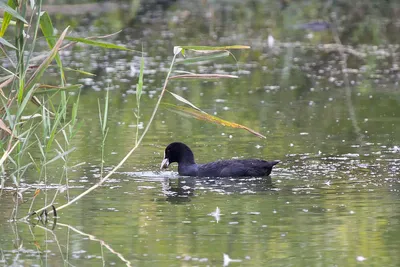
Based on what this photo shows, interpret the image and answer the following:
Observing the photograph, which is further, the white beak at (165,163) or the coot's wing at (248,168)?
the white beak at (165,163)

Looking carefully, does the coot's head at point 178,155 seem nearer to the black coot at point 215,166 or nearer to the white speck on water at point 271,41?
the black coot at point 215,166

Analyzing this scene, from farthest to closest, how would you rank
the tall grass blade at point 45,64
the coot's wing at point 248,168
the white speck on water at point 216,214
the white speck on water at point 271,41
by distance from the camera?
1. the white speck on water at point 271,41
2. the coot's wing at point 248,168
3. the white speck on water at point 216,214
4. the tall grass blade at point 45,64

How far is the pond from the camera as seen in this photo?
7.59 m

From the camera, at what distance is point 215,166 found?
1088cm

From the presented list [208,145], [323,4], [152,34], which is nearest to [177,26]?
[152,34]

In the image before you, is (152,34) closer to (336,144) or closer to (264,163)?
(336,144)

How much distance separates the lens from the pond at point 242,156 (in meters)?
7.59

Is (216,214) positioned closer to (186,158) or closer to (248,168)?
(248,168)

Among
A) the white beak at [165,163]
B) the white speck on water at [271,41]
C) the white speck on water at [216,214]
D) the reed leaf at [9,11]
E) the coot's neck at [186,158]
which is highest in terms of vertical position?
the reed leaf at [9,11]

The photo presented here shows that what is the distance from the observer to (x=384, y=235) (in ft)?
25.9

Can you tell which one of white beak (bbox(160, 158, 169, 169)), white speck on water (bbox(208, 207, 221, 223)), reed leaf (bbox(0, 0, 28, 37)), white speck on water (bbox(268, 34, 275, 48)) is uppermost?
reed leaf (bbox(0, 0, 28, 37))

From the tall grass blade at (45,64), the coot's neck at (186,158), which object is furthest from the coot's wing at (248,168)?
the tall grass blade at (45,64)

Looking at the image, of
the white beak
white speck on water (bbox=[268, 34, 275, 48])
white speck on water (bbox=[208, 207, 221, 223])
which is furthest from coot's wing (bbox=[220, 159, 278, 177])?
white speck on water (bbox=[268, 34, 275, 48])

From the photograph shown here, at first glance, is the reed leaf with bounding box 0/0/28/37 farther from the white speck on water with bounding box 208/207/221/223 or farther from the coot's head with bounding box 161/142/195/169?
the coot's head with bounding box 161/142/195/169
